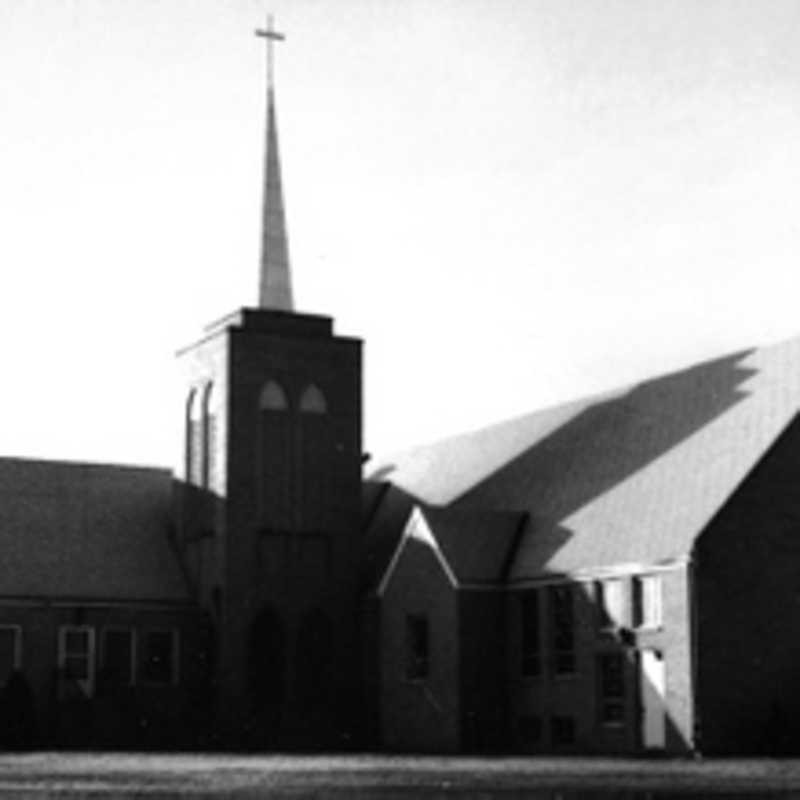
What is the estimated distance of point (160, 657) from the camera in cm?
5038

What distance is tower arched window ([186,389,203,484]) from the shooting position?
5275 centimetres

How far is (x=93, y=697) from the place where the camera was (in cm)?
4866

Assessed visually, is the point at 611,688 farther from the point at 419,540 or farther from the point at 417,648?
the point at 419,540

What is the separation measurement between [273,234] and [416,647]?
15.2 m

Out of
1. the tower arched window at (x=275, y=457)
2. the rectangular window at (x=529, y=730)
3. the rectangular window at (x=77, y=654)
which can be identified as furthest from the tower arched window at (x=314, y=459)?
the rectangular window at (x=529, y=730)

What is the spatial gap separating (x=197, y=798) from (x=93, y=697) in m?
27.4

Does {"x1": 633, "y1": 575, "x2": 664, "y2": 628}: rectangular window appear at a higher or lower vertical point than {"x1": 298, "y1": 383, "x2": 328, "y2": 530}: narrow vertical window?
lower

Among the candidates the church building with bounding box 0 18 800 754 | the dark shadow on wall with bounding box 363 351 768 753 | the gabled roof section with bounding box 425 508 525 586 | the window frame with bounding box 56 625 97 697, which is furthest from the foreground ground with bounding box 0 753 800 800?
the window frame with bounding box 56 625 97 697

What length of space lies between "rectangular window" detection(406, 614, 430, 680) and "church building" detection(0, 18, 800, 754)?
0.08 metres

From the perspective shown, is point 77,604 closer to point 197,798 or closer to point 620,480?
point 620,480

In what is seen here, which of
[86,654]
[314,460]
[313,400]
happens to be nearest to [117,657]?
[86,654]

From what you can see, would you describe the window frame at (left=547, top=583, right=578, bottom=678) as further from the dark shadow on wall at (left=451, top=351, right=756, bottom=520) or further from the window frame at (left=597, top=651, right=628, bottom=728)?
the dark shadow on wall at (left=451, top=351, right=756, bottom=520)

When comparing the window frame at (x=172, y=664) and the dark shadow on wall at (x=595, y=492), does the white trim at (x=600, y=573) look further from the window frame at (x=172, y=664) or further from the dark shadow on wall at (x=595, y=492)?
the window frame at (x=172, y=664)

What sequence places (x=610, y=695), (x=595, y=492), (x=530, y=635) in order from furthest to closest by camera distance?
(x=595, y=492), (x=530, y=635), (x=610, y=695)
